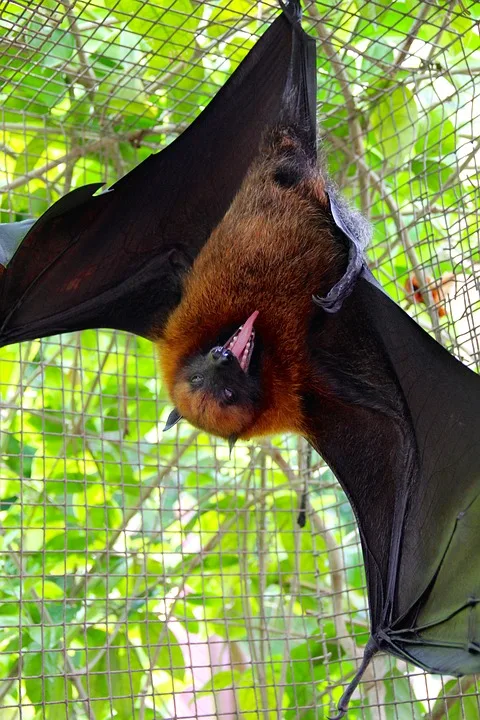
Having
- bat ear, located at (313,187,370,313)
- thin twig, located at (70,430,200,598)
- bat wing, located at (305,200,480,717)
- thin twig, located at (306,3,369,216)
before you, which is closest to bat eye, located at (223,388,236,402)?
bat wing, located at (305,200,480,717)

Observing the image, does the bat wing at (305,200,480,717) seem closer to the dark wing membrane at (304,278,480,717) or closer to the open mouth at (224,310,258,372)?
the dark wing membrane at (304,278,480,717)

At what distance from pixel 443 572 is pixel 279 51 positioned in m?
1.54

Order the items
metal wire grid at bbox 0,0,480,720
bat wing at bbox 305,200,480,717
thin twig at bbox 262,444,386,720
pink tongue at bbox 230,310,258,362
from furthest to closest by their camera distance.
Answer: thin twig at bbox 262,444,386,720, metal wire grid at bbox 0,0,480,720, pink tongue at bbox 230,310,258,362, bat wing at bbox 305,200,480,717

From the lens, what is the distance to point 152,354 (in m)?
3.47

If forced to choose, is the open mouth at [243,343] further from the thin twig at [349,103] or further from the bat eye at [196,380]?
the thin twig at [349,103]

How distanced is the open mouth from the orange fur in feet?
0.14

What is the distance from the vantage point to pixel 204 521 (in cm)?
380

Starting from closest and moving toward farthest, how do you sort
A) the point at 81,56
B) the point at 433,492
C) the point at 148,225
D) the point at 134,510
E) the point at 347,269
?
the point at 347,269, the point at 433,492, the point at 148,225, the point at 81,56, the point at 134,510

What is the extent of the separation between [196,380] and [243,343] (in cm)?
20

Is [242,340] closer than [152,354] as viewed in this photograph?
Yes

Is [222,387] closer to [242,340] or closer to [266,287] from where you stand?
[242,340]

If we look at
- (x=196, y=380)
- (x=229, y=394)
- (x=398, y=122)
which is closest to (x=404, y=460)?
(x=229, y=394)

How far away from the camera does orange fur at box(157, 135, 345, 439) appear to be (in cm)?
233

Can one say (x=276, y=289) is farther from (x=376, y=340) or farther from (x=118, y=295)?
(x=118, y=295)
